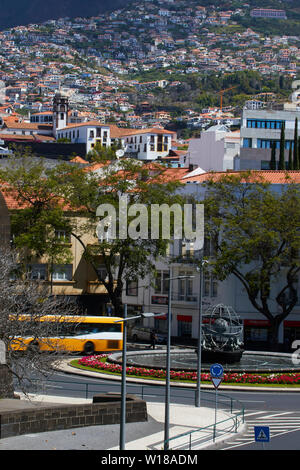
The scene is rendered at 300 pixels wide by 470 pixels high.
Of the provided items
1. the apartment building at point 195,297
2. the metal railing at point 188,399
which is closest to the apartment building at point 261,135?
the apartment building at point 195,297

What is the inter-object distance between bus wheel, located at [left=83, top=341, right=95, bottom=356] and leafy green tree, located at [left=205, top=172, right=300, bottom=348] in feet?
34.1

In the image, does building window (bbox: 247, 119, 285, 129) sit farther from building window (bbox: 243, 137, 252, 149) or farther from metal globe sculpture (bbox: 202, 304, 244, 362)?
metal globe sculpture (bbox: 202, 304, 244, 362)

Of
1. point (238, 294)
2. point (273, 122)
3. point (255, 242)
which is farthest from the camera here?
point (273, 122)

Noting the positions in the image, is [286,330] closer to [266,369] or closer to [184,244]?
[184,244]

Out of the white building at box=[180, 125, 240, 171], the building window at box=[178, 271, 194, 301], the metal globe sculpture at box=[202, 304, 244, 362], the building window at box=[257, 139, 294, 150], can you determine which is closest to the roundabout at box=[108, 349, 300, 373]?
the metal globe sculpture at box=[202, 304, 244, 362]

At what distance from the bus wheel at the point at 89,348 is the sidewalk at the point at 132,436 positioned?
22.9m

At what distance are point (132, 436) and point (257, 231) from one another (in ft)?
108

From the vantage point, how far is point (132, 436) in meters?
27.1

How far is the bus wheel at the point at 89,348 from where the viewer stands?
5475cm

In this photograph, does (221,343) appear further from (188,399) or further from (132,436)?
(132,436)

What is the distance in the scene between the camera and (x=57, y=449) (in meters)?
24.2
